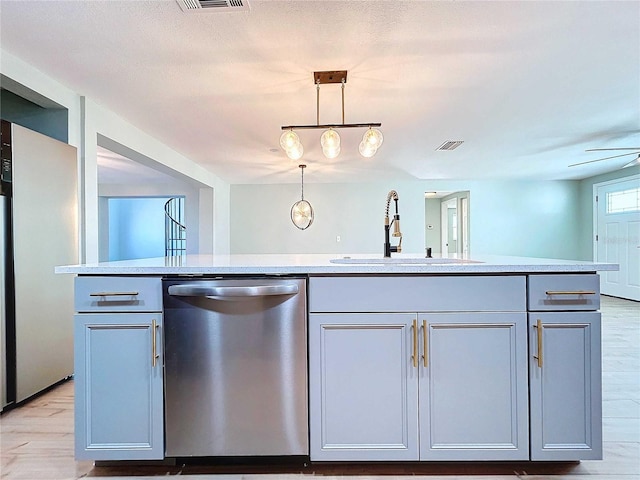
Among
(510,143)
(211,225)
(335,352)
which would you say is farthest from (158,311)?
(211,225)

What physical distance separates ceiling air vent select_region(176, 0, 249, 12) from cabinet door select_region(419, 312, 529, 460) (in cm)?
177

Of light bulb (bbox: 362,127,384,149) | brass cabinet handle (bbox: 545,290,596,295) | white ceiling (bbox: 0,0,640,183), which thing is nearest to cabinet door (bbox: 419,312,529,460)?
brass cabinet handle (bbox: 545,290,596,295)

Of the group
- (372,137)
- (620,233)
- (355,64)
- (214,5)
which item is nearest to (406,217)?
(620,233)

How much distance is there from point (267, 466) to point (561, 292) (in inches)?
56.0

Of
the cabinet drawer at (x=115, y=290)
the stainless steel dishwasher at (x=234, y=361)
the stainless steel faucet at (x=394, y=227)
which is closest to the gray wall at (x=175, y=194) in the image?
the stainless steel faucet at (x=394, y=227)

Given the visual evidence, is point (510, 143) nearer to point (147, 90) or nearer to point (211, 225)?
point (147, 90)

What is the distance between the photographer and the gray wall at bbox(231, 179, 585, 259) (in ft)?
24.7

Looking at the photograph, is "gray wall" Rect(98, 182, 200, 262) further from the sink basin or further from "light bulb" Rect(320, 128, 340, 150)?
the sink basin

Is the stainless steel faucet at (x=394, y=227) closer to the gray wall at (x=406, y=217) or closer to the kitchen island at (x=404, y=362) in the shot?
the kitchen island at (x=404, y=362)

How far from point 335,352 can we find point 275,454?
488 millimetres

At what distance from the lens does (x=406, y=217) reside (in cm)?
763

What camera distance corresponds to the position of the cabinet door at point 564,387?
1.46m

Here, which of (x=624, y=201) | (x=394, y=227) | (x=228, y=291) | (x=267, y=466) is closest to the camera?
(x=228, y=291)

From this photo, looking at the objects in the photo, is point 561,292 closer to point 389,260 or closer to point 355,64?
point 389,260
